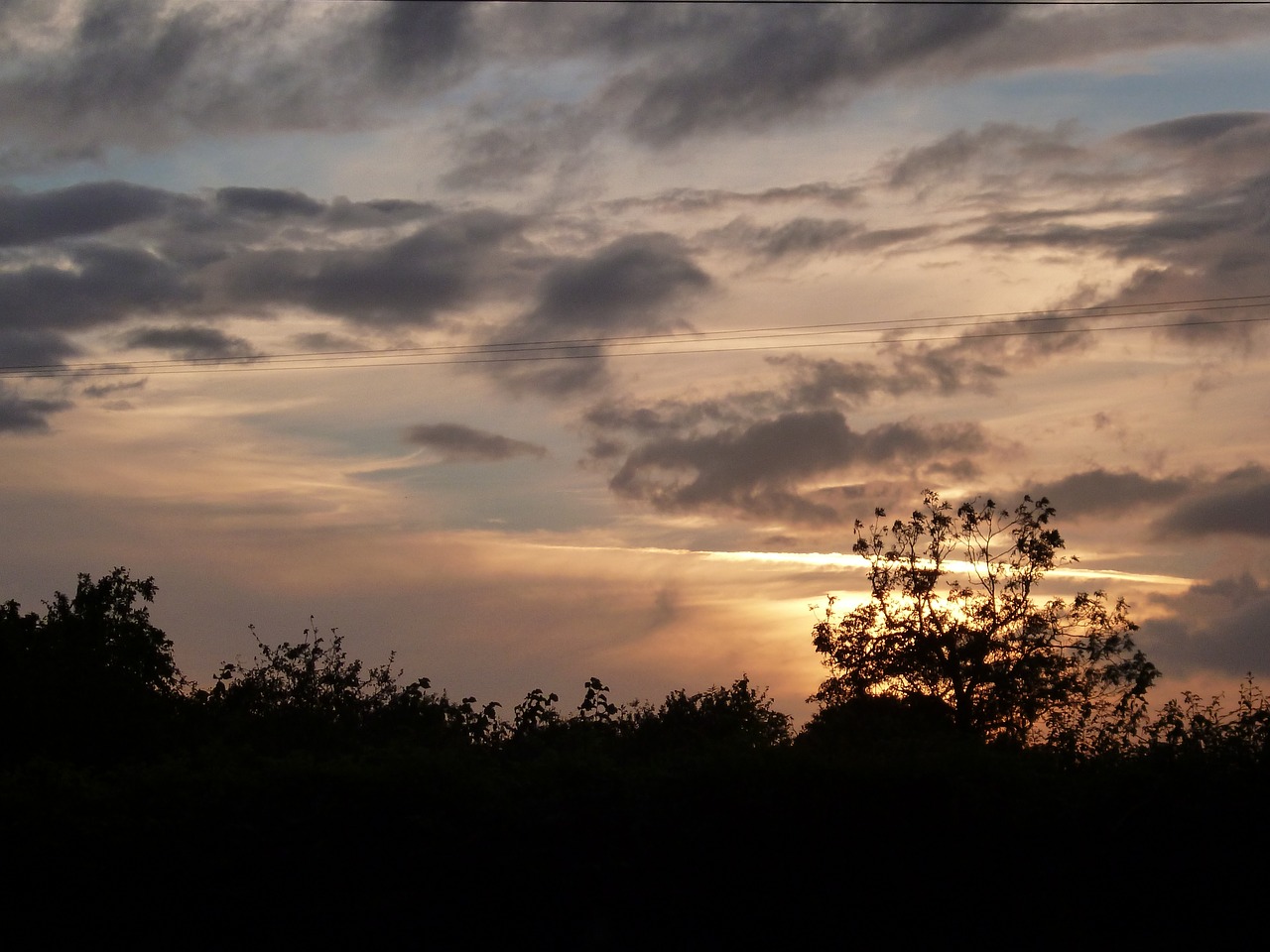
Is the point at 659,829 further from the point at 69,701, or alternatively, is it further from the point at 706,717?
the point at 69,701

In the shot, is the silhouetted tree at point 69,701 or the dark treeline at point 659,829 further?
the silhouetted tree at point 69,701

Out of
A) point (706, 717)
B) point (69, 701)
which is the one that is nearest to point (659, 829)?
point (706, 717)

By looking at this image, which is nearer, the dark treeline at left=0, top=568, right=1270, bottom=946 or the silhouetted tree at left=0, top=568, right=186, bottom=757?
the dark treeline at left=0, top=568, right=1270, bottom=946

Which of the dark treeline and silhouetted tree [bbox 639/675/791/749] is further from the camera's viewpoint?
silhouetted tree [bbox 639/675/791/749]

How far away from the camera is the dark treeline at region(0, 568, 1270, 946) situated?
9.55 meters

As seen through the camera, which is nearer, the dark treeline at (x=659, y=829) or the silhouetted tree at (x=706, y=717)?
the dark treeline at (x=659, y=829)

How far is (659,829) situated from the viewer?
1025cm

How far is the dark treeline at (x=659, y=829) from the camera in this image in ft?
31.3

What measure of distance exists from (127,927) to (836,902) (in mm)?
6192

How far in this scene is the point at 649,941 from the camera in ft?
32.7

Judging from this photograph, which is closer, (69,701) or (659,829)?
(659,829)

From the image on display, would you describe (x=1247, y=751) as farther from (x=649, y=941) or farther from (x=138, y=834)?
(x=138, y=834)

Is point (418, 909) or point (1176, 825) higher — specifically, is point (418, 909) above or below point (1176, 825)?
below

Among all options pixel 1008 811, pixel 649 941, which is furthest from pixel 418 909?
pixel 1008 811
